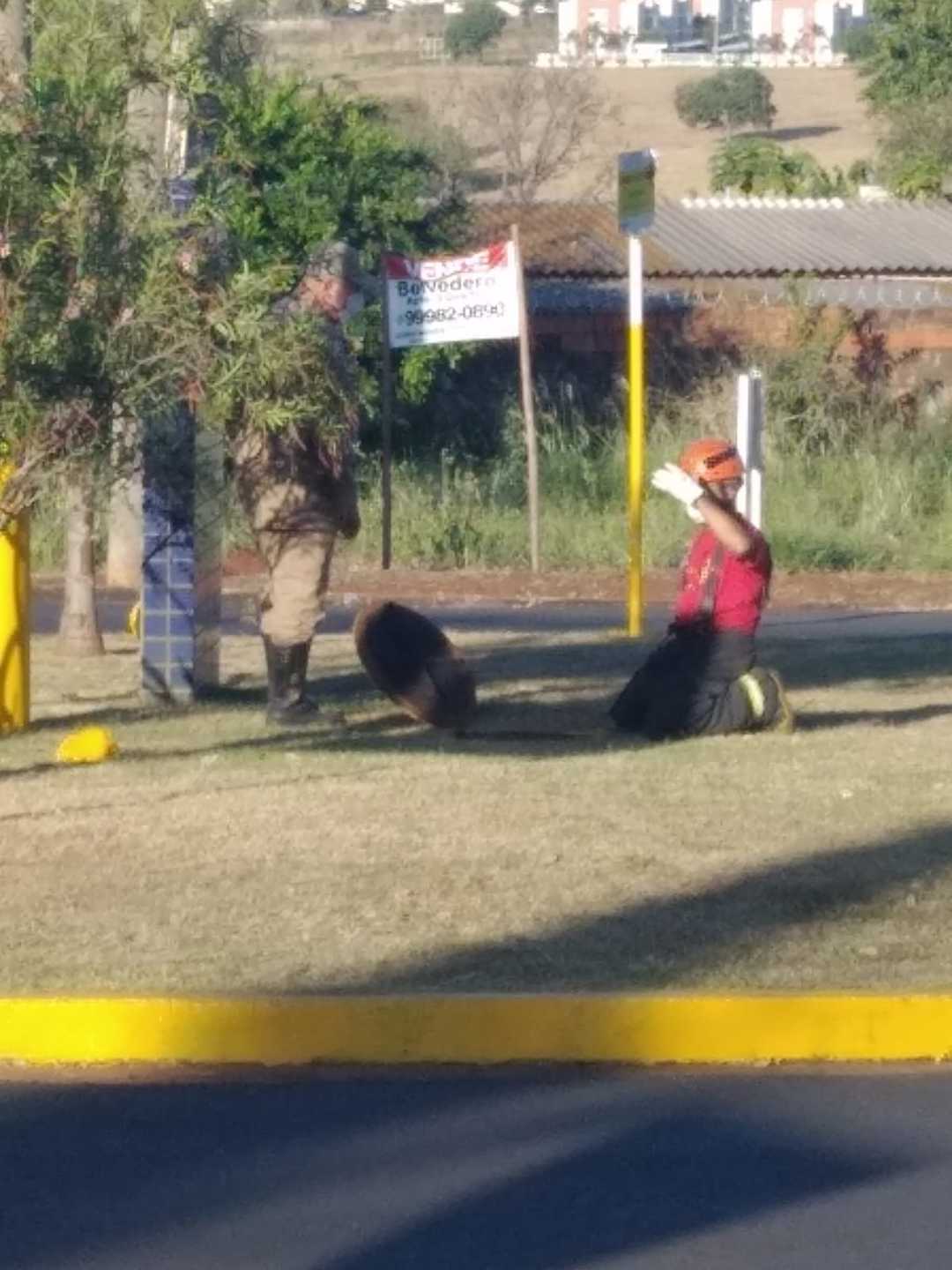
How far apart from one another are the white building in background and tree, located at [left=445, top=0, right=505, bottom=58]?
3882 millimetres

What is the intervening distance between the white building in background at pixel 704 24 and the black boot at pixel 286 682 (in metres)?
77.2

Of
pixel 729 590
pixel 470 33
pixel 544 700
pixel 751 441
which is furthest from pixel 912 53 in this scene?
pixel 729 590

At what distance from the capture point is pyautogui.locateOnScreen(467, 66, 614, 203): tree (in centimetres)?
5228

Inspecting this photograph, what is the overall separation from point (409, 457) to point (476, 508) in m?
→ 2.35

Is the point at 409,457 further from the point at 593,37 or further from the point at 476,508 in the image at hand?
the point at 593,37

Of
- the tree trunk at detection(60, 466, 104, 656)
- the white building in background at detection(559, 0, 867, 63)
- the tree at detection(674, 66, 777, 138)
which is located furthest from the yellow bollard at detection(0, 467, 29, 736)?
the white building in background at detection(559, 0, 867, 63)

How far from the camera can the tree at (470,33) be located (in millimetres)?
82312

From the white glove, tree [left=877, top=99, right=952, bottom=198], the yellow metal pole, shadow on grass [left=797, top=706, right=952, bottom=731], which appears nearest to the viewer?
the white glove

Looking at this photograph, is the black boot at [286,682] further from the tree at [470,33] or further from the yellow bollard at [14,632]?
the tree at [470,33]

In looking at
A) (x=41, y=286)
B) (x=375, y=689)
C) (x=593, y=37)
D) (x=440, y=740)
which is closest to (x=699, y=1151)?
(x=41, y=286)

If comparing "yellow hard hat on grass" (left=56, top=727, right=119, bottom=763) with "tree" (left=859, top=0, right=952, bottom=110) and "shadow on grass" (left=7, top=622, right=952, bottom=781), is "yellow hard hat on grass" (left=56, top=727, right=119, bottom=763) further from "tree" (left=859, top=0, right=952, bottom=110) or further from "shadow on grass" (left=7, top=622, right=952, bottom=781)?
"tree" (left=859, top=0, right=952, bottom=110)

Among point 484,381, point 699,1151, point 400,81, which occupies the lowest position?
point 699,1151

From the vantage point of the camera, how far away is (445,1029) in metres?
6.93

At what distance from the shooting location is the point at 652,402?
983 inches
